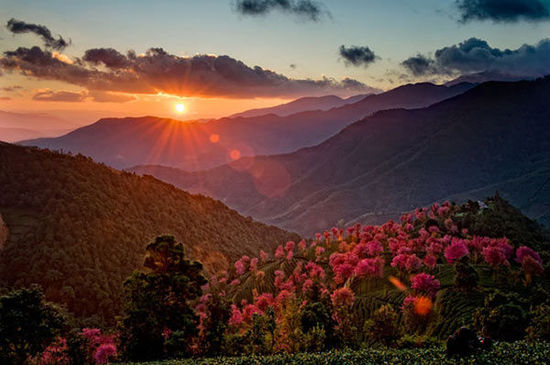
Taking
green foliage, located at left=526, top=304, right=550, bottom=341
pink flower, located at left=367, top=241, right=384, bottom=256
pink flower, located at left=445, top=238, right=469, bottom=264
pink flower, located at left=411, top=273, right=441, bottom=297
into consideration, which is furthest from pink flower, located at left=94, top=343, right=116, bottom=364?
pink flower, located at left=367, top=241, right=384, bottom=256

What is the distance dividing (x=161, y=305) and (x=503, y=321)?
76.1 ft

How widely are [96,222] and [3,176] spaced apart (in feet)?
90.5

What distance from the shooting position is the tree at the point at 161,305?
28.7 metres

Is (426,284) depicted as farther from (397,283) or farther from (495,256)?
(397,283)

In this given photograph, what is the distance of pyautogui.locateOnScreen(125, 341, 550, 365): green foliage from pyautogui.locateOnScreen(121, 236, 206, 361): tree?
634cm

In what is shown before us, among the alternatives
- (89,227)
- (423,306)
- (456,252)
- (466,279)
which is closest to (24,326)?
(423,306)

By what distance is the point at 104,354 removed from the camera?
30.6m

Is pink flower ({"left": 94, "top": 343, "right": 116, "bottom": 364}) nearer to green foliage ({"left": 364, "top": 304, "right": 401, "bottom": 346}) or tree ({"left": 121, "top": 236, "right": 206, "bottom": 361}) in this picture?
tree ({"left": 121, "top": 236, "right": 206, "bottom": 361})

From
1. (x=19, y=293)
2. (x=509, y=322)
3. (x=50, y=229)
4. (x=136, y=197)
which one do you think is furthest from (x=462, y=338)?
(x=136, y=197)

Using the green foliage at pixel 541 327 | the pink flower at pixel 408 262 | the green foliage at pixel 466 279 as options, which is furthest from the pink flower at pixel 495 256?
the green foliage at pixel 541 327

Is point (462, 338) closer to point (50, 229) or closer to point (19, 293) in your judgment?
point (19, 293)

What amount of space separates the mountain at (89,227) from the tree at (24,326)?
106 feet

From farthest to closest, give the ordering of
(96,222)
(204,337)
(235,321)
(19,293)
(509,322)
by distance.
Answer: (96,222) → (235,321) → (204,337) → (19,293) → (509,322)

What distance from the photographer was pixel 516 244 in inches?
1945
